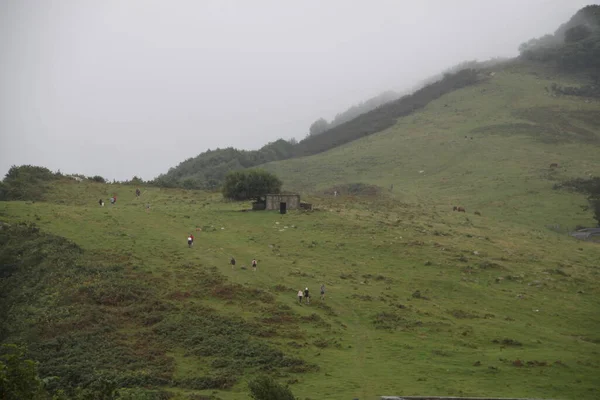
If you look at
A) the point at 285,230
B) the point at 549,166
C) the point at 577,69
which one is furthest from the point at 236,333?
the point at 577,69

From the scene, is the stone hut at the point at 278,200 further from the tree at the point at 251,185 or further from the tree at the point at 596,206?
the tree at the point at 596,206

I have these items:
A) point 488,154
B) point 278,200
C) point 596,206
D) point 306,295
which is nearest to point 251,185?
point 278,200

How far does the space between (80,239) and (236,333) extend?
901 inches

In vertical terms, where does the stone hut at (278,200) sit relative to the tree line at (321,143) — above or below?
below

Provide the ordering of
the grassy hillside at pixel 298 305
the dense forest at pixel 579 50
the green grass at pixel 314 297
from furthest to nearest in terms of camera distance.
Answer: the dense forest at pixel 579 50, the green grass at pixel 314 297, the grassy hillside at pixel 298 305

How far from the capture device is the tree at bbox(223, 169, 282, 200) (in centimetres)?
7775

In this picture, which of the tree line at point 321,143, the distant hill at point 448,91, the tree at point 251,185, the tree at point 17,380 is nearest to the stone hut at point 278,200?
the tree at point 251,185

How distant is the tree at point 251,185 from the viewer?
77.8 metres

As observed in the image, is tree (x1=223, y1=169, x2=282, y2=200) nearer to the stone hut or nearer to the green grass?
the green grass

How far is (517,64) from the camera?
174750 millimetres

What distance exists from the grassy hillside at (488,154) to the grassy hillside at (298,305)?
27.4m

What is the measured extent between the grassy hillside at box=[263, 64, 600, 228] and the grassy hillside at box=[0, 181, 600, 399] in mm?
27355

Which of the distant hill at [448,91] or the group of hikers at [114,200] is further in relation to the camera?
the distant hill at [448,91]

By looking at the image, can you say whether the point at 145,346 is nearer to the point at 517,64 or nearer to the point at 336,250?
the point at 336,250
